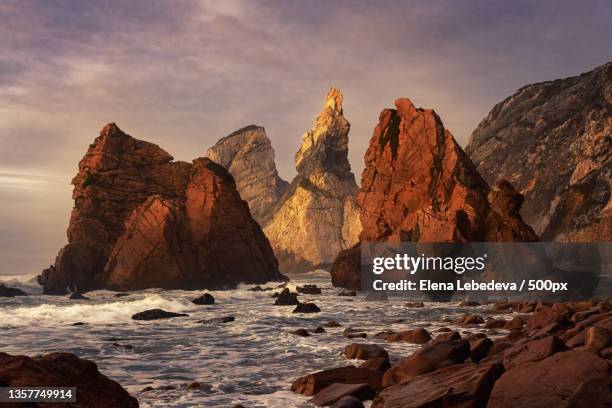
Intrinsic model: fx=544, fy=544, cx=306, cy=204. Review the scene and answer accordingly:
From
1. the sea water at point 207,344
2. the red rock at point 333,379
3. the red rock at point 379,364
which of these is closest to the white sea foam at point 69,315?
the sea water at point 207,344

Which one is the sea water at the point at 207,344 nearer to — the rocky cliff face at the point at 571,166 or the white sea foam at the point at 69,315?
the white sea foam at the point at 69,315

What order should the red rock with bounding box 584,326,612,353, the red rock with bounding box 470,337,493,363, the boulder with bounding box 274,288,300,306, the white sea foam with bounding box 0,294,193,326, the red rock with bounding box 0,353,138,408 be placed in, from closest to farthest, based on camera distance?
1. the red rock with bounding box 0,353,138,408
2. the red rock with bounding box 584,326,612,353
3. the red rock with bounding box 470,337,493,363
4. the white sea foam with bounding box 0,294,193,326
5. the boulder with bounding box 274,288,300,306

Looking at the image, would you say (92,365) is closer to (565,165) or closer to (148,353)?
(148,353)

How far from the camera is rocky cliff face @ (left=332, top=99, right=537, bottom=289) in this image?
6862 centimetres

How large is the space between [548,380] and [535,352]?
2925 mm

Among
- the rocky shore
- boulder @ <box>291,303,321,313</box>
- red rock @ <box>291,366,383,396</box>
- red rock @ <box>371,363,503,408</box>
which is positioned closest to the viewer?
the rocky shore

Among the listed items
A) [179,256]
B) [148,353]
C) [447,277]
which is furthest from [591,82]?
[148,353]

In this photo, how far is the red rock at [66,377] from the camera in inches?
460

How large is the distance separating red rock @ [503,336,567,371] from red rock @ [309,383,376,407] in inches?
148

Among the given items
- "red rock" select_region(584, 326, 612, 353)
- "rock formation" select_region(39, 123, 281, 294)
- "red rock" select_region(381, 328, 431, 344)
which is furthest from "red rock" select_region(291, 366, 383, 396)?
"rock formation" select_region(39, 123, 281, 294)

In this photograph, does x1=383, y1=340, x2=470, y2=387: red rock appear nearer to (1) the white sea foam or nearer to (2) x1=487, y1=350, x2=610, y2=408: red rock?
(2) x1=487, y1=350, x2=610, y2=408: red rock

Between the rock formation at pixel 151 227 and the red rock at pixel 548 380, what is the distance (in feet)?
233

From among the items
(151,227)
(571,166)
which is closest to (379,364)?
(151,227)

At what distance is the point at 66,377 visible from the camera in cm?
1227
